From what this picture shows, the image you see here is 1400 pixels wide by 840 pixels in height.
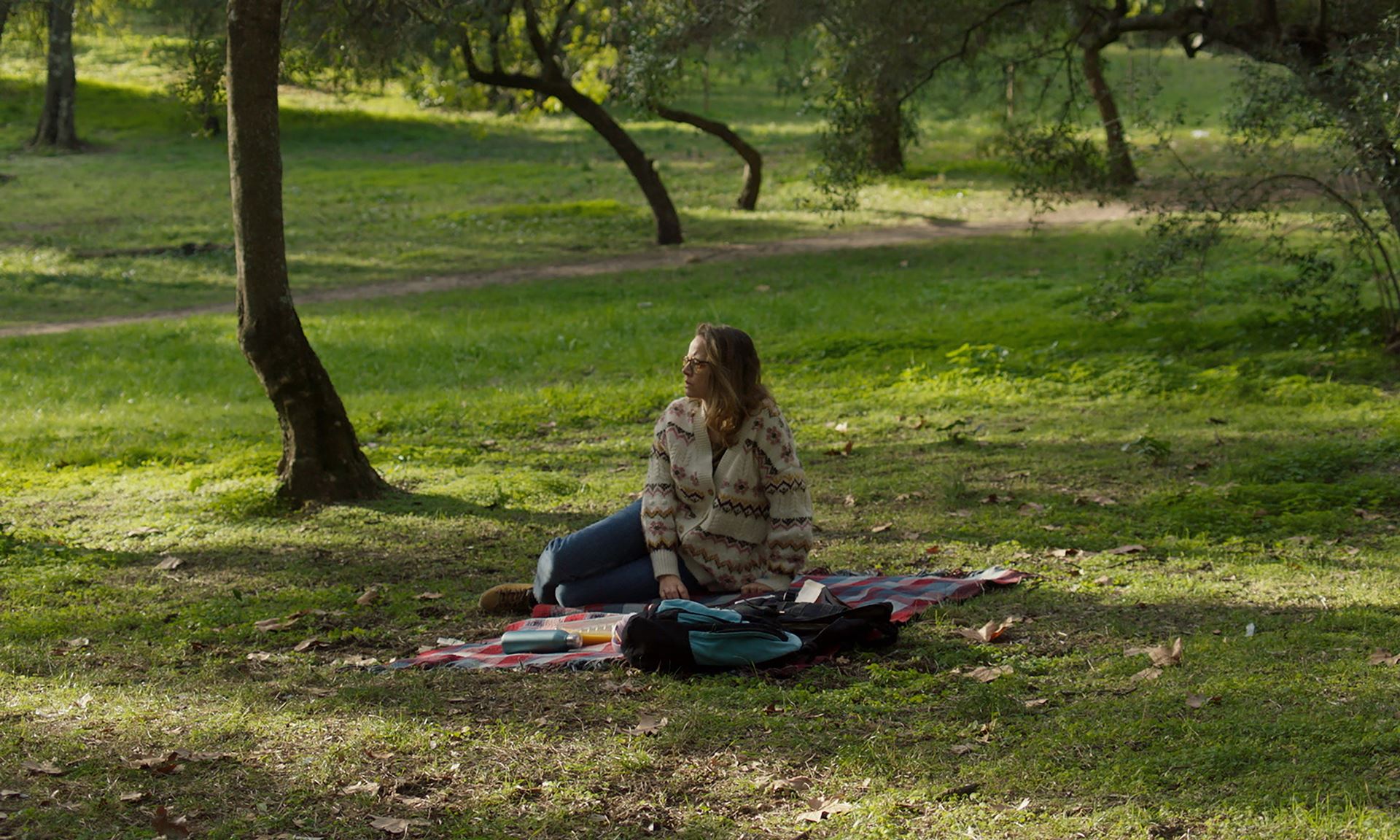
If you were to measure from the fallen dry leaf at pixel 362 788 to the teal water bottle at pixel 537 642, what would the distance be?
53.2 inches

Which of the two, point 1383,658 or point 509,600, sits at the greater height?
point 1383,658

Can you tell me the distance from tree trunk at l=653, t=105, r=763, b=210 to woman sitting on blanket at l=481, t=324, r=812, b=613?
651 inches

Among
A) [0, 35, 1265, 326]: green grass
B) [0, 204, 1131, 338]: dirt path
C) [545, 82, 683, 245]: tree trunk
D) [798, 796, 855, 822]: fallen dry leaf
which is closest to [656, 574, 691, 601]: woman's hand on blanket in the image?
[798, 796, 855, 822]: fallen dry leaf

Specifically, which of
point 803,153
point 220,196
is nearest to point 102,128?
point 220,196

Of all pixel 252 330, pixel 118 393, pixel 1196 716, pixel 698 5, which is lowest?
pixel 118 393

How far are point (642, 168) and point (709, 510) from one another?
53.3 ft

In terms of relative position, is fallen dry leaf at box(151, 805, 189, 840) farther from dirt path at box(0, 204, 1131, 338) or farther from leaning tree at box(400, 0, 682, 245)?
leaning tree at box(400, 0, 682, 245)

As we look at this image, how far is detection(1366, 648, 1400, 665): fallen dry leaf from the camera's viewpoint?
14.8 ft

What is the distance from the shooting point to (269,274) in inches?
300

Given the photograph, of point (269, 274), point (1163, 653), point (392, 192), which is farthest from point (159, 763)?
point (392, 192)

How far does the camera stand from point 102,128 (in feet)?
122

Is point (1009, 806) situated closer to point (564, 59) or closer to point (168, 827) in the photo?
point (168, 827)

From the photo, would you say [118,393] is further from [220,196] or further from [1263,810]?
[220,196]

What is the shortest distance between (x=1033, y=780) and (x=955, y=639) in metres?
1.39
